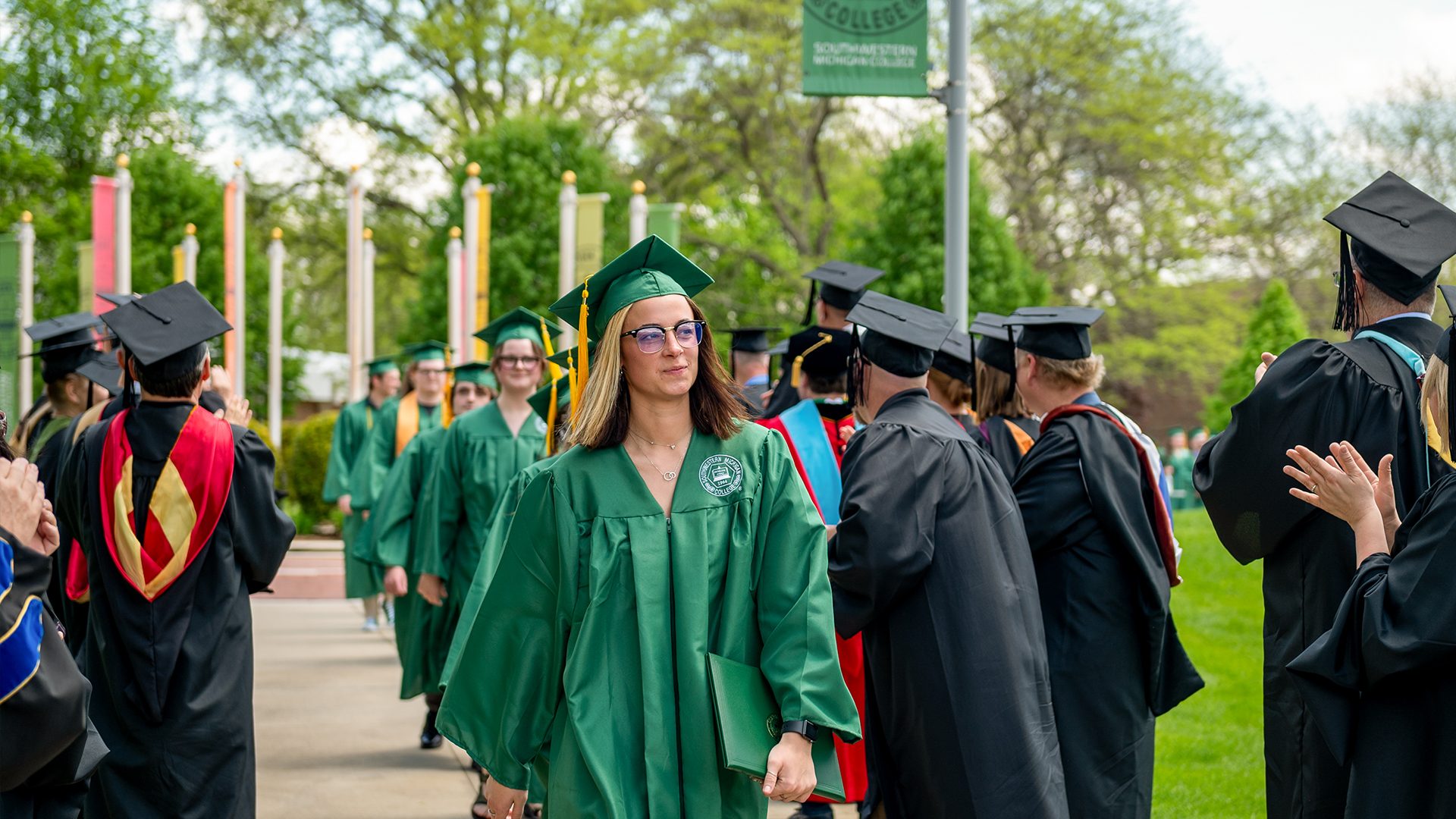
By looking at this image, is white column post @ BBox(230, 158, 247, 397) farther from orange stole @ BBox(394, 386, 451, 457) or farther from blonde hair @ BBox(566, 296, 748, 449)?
blonde hair @ BBox(566, 296, 748, 449)

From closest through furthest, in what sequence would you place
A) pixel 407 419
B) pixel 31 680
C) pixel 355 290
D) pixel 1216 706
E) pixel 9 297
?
pixel 31 680, pixel 1216 706, pixel 407 419, pixel 9 297, pixel 355 290

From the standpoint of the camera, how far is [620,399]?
2.89 m

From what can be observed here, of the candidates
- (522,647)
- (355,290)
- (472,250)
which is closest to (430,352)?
(472,250)

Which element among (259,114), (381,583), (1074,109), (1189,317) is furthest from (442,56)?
(381,583)

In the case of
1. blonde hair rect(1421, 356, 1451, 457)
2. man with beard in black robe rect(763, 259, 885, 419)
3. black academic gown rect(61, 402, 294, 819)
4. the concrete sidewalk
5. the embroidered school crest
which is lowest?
the concrete sidewalk

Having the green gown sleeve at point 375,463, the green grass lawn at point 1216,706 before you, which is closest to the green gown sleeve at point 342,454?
the green gown sleeve at point 375,463

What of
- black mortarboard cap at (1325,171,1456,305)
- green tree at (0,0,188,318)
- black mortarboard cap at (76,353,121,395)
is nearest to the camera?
black mortarboard cap at (1325,171,1456,305)

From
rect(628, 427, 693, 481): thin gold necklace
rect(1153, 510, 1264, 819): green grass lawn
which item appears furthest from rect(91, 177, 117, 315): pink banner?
rect(628, 427, 693, 481): thin gold necklace

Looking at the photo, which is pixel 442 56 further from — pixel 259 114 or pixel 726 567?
pixel 726 567

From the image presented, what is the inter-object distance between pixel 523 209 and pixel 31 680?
754 inches

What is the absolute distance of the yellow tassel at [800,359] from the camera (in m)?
5.26

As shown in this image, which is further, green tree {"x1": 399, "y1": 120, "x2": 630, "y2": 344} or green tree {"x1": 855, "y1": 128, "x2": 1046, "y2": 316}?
green tree {"x1": 399, "y1": 120, "x2": 630, "y2": 344}

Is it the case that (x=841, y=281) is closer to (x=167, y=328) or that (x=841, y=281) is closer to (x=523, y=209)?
(x=167, y=328)

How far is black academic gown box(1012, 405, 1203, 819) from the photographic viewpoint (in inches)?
157
